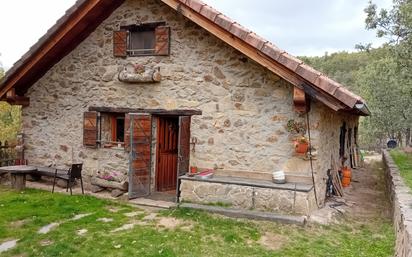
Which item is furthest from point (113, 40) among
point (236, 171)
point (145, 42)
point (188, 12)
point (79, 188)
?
point (236, 171)

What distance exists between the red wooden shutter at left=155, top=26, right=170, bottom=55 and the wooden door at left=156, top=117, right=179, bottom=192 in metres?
1.63

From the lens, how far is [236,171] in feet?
25.2

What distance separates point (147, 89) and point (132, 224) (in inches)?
135

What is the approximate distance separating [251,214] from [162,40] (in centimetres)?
439

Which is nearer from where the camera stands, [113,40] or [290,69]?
[290,69]

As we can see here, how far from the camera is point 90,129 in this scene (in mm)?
9195

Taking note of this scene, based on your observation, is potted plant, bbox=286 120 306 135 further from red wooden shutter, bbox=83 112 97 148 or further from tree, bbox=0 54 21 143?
tree, bbox=0 54 21 143

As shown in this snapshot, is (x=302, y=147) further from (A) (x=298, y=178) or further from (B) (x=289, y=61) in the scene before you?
(B) (x=289, y=61)

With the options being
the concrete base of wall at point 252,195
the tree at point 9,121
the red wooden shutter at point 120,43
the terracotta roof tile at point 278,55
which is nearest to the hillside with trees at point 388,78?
the terracotta roof tile at point 278,55

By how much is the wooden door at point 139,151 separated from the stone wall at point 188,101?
0.60 m

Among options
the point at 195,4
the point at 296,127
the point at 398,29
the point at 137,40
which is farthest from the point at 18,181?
the point at 398,29

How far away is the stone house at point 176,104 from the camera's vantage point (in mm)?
7031

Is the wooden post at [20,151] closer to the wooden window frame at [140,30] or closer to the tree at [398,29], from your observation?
the wooden window frame at [140,30]

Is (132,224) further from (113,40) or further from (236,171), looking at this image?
(113,40)
